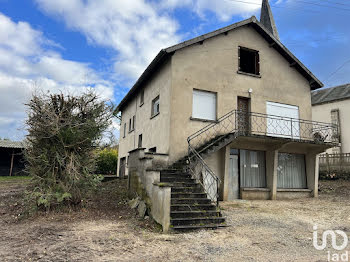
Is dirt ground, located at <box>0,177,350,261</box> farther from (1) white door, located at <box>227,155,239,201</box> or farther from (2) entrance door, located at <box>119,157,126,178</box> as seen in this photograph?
(2) entrance door, located at <box>119,157,126,178</box>

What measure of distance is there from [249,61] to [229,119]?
156 inches

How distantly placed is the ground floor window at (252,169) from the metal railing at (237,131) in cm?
111

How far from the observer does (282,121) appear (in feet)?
44.1

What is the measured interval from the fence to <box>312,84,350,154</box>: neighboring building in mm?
2996

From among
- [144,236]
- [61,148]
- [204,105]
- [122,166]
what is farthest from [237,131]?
[122,166]

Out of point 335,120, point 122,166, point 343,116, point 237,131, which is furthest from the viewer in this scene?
point 335,120

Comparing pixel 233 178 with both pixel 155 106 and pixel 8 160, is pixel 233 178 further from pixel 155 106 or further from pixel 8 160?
pixel 8 160

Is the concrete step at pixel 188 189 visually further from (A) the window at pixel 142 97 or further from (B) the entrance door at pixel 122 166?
(B) the entrance door at pixel 122 166

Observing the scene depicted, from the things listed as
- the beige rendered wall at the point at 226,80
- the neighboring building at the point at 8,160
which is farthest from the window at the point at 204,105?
the neighboring building at the point at 8,160

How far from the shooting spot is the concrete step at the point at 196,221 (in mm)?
6875

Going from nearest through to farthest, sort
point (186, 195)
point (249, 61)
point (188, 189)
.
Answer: point (186, 195) < point (188, 189) < point (249, 61)

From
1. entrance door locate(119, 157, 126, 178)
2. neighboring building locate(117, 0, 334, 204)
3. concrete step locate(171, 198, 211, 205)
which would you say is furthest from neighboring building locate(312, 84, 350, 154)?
concrete step locate(171, 198, 211, 205)

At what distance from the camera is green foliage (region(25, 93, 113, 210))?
8211 millimetres

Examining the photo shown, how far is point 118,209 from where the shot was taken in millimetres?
8844
